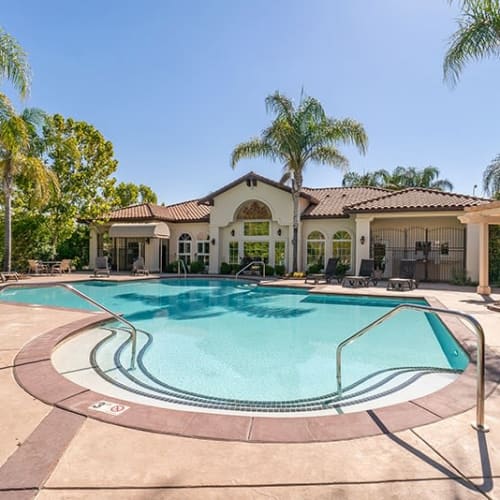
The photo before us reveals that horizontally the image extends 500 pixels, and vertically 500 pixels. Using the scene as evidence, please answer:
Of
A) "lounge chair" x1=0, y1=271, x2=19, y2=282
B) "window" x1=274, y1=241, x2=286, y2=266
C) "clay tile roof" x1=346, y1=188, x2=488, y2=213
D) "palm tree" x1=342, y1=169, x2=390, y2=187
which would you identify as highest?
"palm tree" x1=342, y1=169, x2=390, y2=187

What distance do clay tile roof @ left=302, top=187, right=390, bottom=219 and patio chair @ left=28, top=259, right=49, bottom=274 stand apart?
71.1ft

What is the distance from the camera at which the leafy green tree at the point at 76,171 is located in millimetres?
32062

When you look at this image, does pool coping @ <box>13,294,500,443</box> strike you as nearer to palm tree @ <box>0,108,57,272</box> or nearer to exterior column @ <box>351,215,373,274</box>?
exterior column @ <box>351,215,373,274</box>

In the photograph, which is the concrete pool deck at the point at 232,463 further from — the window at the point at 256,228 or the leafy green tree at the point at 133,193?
the leafy green tree at the point at 133,193

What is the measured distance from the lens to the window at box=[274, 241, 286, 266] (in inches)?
1215

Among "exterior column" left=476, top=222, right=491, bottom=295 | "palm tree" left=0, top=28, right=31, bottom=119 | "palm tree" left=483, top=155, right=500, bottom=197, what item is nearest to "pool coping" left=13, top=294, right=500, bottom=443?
"exterior column" left=476, top=222, right=491, bottom=295

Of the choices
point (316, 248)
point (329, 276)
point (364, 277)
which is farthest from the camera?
point (316, 248)

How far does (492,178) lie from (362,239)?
371 inches

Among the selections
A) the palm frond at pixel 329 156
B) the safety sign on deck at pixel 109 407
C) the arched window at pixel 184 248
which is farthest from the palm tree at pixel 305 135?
the safety sign on deck at pixel 109 407

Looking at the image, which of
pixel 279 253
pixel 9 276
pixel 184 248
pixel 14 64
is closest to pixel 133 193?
pixel 184 248

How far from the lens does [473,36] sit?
1495cm

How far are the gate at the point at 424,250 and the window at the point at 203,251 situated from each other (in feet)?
48.8

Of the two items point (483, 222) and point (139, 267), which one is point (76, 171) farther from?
point (483, 222)

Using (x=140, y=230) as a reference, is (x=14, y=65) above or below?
above
